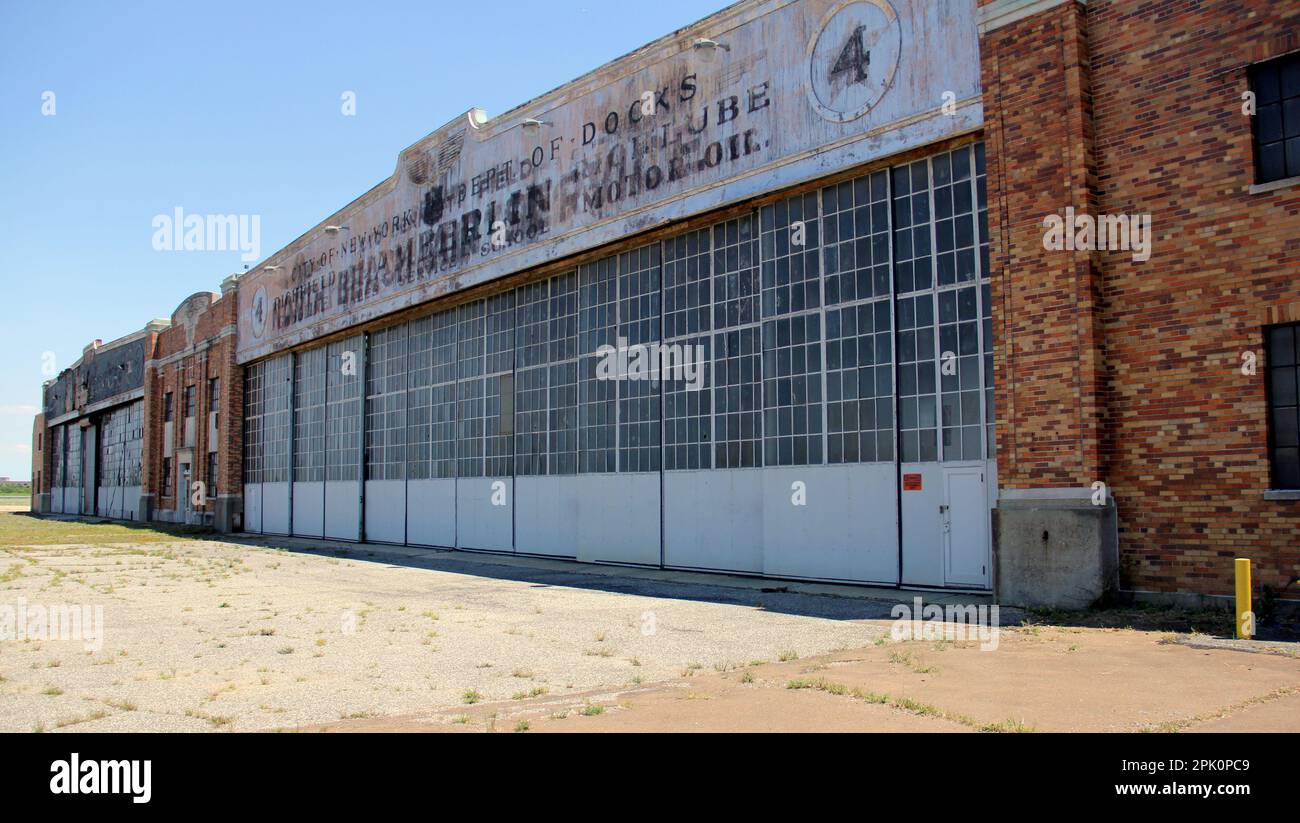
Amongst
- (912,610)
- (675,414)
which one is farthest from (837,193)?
(912,610)

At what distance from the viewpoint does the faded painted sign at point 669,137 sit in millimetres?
14938

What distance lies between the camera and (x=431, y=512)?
27.5 meters

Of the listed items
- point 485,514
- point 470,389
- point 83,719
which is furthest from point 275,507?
point 83,719

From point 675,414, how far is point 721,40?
7.22 m

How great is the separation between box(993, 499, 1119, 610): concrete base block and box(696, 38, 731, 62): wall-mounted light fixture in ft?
33.4

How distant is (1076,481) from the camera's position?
39.9 feet

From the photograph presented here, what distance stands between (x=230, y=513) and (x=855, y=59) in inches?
1296

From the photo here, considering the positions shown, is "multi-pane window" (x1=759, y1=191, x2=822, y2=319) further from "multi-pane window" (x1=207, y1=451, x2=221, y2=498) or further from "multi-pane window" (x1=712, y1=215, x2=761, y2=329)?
"multi-pane window" (x1=207, y1=451, x2=221, y2=498)

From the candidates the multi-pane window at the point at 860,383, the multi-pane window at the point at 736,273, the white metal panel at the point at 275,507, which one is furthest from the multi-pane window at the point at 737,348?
the white metal panel at the point at 275,507

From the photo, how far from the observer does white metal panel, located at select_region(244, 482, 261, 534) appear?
38.4 metres

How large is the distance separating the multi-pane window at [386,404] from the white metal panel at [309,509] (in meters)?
3.78

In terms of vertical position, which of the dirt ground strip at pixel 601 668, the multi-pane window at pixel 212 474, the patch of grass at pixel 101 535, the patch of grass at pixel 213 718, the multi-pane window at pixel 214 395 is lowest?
the patch of grass at pixel 101 535

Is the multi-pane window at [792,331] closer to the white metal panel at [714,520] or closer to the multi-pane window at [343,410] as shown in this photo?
the white metal panel at [714,520]
